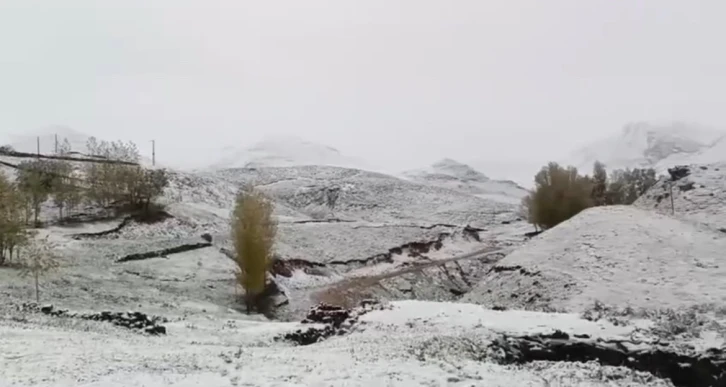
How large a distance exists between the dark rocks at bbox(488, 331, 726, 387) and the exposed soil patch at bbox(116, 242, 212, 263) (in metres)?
41.3

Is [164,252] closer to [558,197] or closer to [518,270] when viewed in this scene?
[518,270]

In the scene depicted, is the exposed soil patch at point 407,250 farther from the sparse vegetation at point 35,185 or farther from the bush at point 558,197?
the sparse vegetation at point 35,185

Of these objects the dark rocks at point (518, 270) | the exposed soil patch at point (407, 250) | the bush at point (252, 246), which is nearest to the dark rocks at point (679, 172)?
the exposed soil patch at point (407, 250)

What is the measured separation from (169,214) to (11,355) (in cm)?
5878

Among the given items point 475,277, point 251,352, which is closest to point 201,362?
point 251,352

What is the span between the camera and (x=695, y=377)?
65.3 feet

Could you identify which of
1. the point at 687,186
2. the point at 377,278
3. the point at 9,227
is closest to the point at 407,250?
the point at 377,278

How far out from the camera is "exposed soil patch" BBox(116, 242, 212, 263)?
2156 inches

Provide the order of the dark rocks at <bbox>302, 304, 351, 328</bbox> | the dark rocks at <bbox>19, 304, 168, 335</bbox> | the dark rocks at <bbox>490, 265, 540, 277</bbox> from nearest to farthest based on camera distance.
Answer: the dark rocks at <bbox>19, 304, 168, 335</bbox> → the dark rocks at <bbox>302, 304, 351, 328</bbox> → the dark rocks at <bbox>490, 265, 540, 277</bbox>

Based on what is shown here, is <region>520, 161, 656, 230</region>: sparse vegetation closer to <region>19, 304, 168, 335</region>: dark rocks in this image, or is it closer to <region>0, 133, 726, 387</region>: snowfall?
<region>0, 133, 726, 387</region>: snowfall

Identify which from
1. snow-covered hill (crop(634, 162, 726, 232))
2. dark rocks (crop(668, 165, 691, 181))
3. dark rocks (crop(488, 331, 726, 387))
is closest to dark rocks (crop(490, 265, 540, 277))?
snow-covered hill (crop(634, 162, 726, 232))

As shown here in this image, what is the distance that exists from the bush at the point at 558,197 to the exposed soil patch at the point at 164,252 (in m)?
40.8

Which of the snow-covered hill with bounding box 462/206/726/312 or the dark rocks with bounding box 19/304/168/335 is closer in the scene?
the dark rocks with bounding box 19/304/168/335

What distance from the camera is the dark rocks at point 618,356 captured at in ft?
65.0
